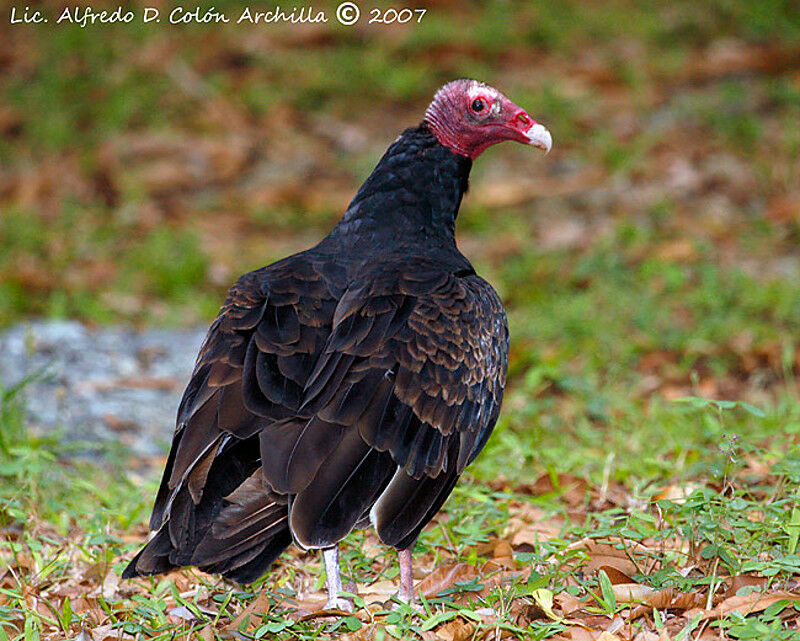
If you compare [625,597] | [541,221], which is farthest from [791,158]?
[625,597]

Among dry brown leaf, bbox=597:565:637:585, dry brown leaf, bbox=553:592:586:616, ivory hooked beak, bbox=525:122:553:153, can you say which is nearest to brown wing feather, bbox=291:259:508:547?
dry brown leaf, bbox=553:592:586:616

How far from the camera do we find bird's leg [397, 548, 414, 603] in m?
3.31

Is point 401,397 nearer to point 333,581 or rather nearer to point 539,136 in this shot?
point 333,581

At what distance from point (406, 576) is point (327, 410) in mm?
586

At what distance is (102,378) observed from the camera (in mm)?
6281

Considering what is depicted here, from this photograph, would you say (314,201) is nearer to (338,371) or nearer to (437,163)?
(437,163)

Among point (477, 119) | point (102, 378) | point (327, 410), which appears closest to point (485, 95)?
point (477, 119)

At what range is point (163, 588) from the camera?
3.61 m

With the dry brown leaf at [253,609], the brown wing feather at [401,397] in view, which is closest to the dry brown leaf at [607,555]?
the brown wing feather at [401,397]

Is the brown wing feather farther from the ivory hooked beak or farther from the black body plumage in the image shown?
the ivory hooked beak

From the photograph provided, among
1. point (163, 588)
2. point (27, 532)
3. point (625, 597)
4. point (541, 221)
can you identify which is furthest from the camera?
point (541, 221)

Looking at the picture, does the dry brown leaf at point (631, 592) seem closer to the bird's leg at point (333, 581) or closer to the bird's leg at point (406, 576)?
the bird's leg at point (406, 576)

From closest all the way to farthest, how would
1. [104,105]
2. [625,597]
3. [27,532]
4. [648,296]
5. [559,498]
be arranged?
[625,597], [27,532], [559,498], [648,296], [104,105]

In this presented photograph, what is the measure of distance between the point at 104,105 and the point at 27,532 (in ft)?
22.1
